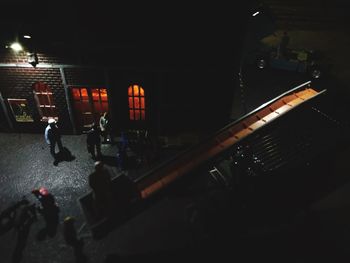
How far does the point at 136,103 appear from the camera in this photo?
1340 cm

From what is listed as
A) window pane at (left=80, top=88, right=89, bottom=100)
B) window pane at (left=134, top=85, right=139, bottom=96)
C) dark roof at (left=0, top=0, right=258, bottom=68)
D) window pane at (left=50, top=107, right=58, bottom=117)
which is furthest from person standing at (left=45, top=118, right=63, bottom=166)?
window pane at (left=134, top=85, right=139, bottom=96)

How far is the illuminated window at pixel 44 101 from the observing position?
13359mm

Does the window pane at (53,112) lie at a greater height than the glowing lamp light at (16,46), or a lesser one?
lesser

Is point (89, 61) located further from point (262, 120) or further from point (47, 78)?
point (262, 120)

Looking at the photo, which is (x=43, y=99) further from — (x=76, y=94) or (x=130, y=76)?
(x=130, y=76)

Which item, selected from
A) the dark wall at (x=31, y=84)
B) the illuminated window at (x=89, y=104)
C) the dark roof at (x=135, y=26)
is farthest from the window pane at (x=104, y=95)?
the dark roof at (x=135, y=26)

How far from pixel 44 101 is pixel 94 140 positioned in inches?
154

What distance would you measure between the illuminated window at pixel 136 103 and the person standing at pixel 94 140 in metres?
2.22

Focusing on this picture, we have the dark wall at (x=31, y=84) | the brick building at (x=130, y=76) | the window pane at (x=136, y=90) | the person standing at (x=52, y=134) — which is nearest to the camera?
the brick building at (x=130, y=76)

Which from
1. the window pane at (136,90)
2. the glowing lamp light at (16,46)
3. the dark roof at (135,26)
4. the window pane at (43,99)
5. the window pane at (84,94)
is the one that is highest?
the dark roof at (135,26)

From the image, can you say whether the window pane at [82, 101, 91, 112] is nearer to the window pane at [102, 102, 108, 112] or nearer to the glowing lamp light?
the window pane at [102, 102, 108, 112]

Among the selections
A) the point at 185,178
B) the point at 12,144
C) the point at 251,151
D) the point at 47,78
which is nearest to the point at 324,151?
the point at 251,151

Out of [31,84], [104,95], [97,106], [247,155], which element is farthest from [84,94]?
[247,155]

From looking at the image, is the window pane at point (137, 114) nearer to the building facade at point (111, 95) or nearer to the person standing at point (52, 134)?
the building facade at point (111, 95)
